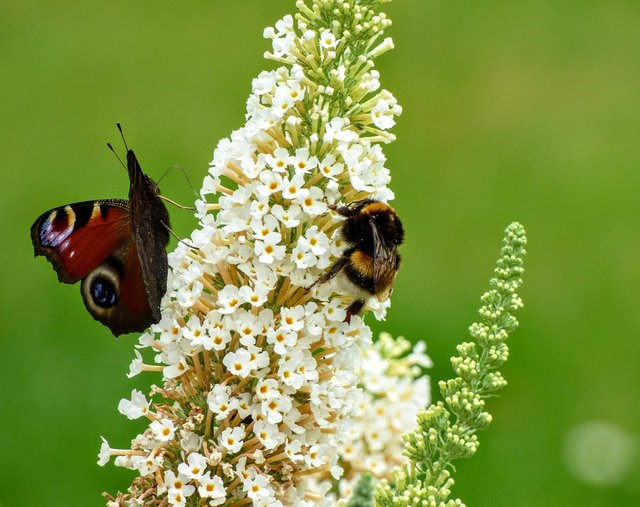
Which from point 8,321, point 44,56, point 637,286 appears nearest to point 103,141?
point 44,56

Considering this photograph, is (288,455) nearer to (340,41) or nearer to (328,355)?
(328,355)

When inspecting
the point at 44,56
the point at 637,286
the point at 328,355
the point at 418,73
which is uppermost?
the point at 418,73

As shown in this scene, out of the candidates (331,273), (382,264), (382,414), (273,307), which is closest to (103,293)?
(273,307)

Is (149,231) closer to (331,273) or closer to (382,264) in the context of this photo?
(331,273)

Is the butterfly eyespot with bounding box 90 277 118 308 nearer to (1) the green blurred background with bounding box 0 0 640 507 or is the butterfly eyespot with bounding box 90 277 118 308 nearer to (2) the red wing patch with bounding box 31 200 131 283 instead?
(2) the red wing patch with bounding box 31 200 131 283

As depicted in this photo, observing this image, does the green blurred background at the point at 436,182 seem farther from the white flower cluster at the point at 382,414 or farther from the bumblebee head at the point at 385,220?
the bumblebee head at the point at 385,220
